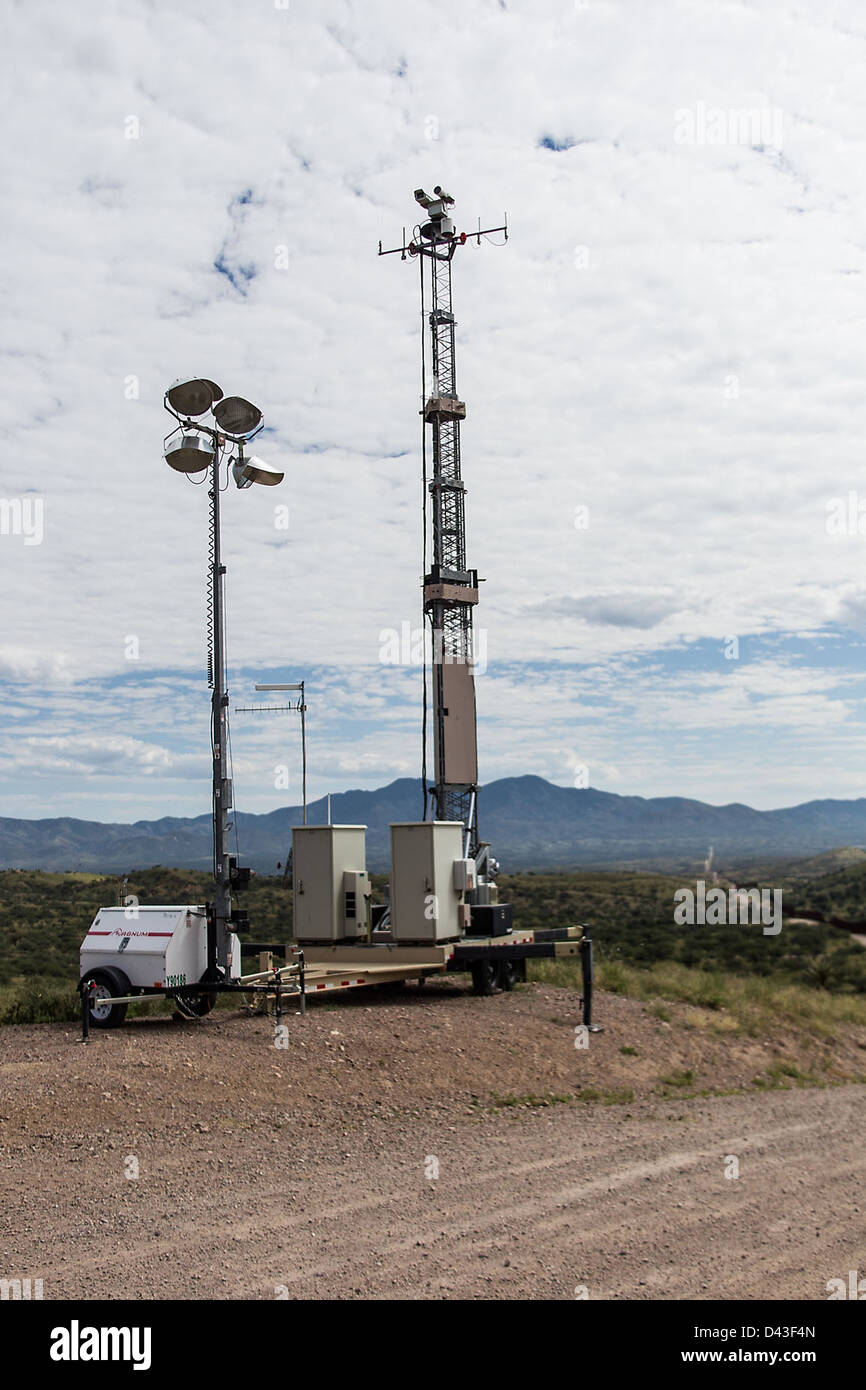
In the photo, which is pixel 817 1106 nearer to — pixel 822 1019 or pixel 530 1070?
pixel 530 1070

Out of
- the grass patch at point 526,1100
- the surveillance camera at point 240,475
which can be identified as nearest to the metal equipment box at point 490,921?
the grass patch at point 526,1100

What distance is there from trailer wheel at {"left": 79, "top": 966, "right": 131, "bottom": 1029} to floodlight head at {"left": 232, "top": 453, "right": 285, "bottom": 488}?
526cm

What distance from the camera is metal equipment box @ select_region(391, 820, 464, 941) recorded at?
43.3 feet

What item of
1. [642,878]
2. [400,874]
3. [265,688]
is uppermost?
[265,688]

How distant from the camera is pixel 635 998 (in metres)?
14.5

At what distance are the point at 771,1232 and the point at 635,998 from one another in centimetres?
763

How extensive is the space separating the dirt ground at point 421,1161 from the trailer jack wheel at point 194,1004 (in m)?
0.20

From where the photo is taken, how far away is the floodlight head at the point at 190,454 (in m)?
11.7

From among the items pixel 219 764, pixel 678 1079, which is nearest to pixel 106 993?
pixel 219 764

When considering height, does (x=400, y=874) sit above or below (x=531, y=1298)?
above

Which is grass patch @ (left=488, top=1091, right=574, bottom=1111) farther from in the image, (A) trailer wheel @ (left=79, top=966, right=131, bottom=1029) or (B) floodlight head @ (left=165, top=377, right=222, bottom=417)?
(B) floodlight head @ (left=165, top=377, right=222, bottom=417)

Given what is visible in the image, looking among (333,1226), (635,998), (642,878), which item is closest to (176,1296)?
(333,1226)

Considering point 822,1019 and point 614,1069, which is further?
point 822,1019

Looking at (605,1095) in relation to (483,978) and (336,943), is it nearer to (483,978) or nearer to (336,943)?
(483,978)
